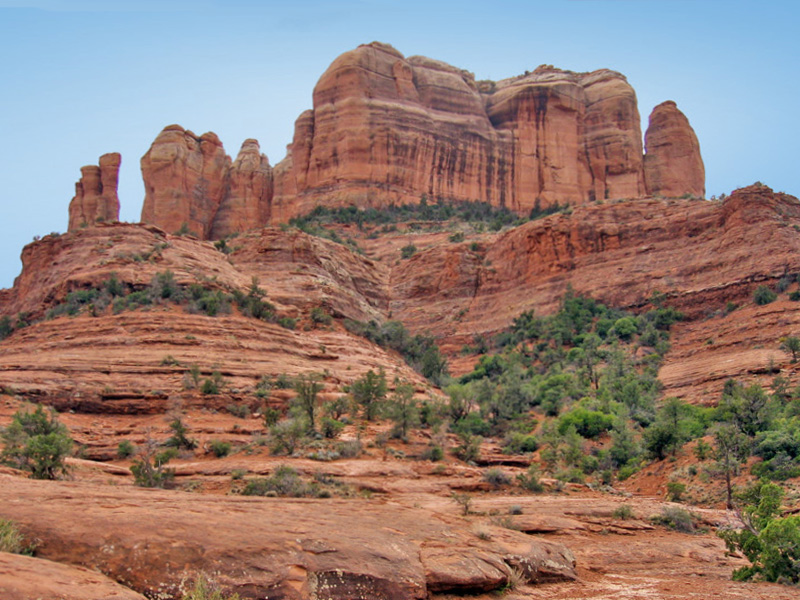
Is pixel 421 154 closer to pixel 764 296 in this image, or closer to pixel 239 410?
pixel 764 296

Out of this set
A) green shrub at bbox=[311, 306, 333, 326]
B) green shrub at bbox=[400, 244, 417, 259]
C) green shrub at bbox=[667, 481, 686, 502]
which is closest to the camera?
green shrub at bbox=[667, 481, 686, 502]

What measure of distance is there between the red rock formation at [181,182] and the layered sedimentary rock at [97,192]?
3.36m

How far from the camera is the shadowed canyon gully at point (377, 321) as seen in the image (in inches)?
431

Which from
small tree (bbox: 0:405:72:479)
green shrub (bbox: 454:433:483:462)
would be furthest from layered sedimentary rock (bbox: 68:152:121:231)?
small tree (bbox: 0:405:72:479)

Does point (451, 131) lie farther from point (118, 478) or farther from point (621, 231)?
point (118, 478)

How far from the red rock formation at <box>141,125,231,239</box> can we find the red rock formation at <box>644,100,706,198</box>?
152 ft

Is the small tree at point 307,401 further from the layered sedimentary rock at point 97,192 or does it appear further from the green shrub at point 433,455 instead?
the layered sedimentary rock at point 97,192

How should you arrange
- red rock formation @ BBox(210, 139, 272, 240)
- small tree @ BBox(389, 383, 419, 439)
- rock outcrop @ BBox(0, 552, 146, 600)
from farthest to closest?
1. red rock formation @ BBox(210, 139, 272, 240)
2. small tree @ BBox(389, 383, 419, 439)
3. rock outcrop @ BBox(0, 552, 146, 600)

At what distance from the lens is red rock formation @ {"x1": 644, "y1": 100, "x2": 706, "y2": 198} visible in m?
82.6

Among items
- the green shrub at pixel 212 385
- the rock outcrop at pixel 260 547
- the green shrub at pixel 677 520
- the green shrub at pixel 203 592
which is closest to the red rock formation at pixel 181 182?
the green shrub at pixel 212 385

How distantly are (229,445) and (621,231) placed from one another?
3778cm

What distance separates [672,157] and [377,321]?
4583 cm

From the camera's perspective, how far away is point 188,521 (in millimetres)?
10719

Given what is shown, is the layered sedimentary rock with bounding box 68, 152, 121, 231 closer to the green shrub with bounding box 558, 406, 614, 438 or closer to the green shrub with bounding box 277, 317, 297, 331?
the green shrub with bounding box 277, 317, 297, 331
